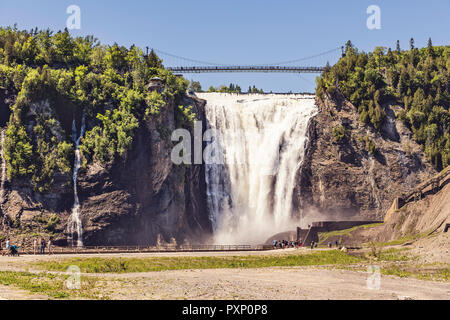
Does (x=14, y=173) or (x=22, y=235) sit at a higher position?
(x=14, y=173)

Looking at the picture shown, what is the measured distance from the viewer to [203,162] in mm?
110000

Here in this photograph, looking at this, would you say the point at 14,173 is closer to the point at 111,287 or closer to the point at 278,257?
the point at 278,257

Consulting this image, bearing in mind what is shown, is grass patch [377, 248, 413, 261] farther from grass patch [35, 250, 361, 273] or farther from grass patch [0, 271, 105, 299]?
grass patch [0, 271, 105, 299]

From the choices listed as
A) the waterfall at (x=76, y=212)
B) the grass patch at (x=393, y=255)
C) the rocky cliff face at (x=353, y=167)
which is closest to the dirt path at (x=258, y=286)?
the grass patch at (x=393, y=255)

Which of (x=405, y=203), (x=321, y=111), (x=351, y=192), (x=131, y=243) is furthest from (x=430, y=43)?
(x=131, y=243)

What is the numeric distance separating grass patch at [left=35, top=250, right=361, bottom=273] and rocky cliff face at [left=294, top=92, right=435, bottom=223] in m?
35.4

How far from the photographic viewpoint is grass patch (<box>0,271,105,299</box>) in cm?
3484

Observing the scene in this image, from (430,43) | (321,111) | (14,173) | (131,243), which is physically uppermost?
(430,43)

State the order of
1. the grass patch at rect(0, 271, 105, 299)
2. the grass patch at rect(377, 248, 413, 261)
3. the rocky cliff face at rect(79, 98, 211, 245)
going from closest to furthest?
the grass patch at rect(0, 271, 105, 299), the grass patch at rect(377, 248, 413, 261), the rocky cliff face at rect(79, 98, 211, 245)

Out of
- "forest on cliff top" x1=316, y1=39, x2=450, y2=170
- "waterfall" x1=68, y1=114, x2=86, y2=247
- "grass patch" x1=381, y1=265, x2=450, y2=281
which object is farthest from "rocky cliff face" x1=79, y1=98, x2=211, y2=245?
"grass patch" x1=381, y1=265, x2=450, y2=281

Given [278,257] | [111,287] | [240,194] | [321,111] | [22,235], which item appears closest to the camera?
[111,287]

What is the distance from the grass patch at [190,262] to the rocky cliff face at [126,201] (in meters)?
28.6

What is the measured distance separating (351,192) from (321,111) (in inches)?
645
